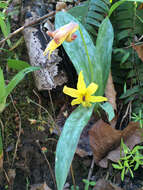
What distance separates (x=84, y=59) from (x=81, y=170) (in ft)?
2.30

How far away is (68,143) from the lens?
1148 mm

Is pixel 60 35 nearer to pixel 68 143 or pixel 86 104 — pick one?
pixel 86 104

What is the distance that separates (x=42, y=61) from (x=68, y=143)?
2.32 feet

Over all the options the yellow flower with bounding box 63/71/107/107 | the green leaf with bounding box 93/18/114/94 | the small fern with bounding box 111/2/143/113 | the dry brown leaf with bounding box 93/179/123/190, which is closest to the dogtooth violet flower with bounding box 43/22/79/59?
the yellow flower with bounding box 63/71/107/107

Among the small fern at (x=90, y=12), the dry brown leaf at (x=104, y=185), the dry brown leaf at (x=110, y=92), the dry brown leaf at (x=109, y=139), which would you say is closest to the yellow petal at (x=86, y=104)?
the dry brown leaf at (x=109, y=139)

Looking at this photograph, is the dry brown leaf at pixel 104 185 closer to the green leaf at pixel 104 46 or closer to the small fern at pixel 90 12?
the green leaf at pixel 104 46

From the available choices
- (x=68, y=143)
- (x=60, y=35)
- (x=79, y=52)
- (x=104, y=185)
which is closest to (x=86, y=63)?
(x=79, y=52)

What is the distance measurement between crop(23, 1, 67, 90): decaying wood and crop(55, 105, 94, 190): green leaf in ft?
1.23

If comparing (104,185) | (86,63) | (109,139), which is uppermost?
(86,63)

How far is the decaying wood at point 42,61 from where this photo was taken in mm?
1618

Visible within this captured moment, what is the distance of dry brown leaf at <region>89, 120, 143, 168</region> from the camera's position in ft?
4.50

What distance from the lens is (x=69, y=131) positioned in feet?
3.94

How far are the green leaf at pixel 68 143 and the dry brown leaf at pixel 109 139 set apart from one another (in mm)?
176

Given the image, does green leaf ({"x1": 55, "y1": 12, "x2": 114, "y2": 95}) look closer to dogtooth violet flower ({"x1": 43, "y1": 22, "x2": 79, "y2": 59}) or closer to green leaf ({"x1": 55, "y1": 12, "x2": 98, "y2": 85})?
green leaf ({"x1": 55, "y1": 12, "x2": 98, "y2": 85})
